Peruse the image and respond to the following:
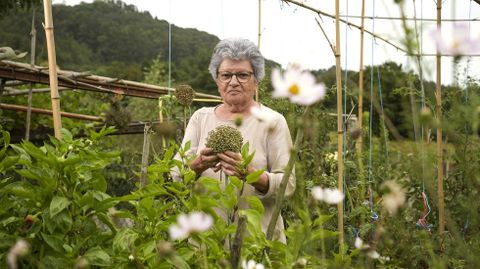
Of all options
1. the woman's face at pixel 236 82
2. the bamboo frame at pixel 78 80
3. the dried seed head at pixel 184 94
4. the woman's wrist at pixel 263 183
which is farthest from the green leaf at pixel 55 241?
the bamboo frame at pixel 78 80

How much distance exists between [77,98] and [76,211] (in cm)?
540

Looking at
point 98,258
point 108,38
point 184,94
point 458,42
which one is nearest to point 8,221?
point 98,258

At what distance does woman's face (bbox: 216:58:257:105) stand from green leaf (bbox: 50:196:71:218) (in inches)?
36.0

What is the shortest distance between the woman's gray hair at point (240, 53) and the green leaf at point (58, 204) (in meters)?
0.99

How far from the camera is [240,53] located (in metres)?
2.16

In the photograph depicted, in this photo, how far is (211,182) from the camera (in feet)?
4.26

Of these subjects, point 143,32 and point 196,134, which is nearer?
point 196,134

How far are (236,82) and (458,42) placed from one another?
58.4 inches

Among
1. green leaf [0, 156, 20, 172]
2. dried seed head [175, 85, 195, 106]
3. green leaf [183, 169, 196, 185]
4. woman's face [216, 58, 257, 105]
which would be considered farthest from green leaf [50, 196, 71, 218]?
dried seed head [175, 85, 195, 106]

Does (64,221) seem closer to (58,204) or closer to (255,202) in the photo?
(58,204)

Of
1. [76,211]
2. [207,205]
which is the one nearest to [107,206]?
[76,211]

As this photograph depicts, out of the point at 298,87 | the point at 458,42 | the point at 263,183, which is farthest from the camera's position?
the point at 263,183

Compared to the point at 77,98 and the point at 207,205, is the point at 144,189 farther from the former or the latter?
the point at 77,98

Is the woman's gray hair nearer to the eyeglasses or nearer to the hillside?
the eyeglasses
